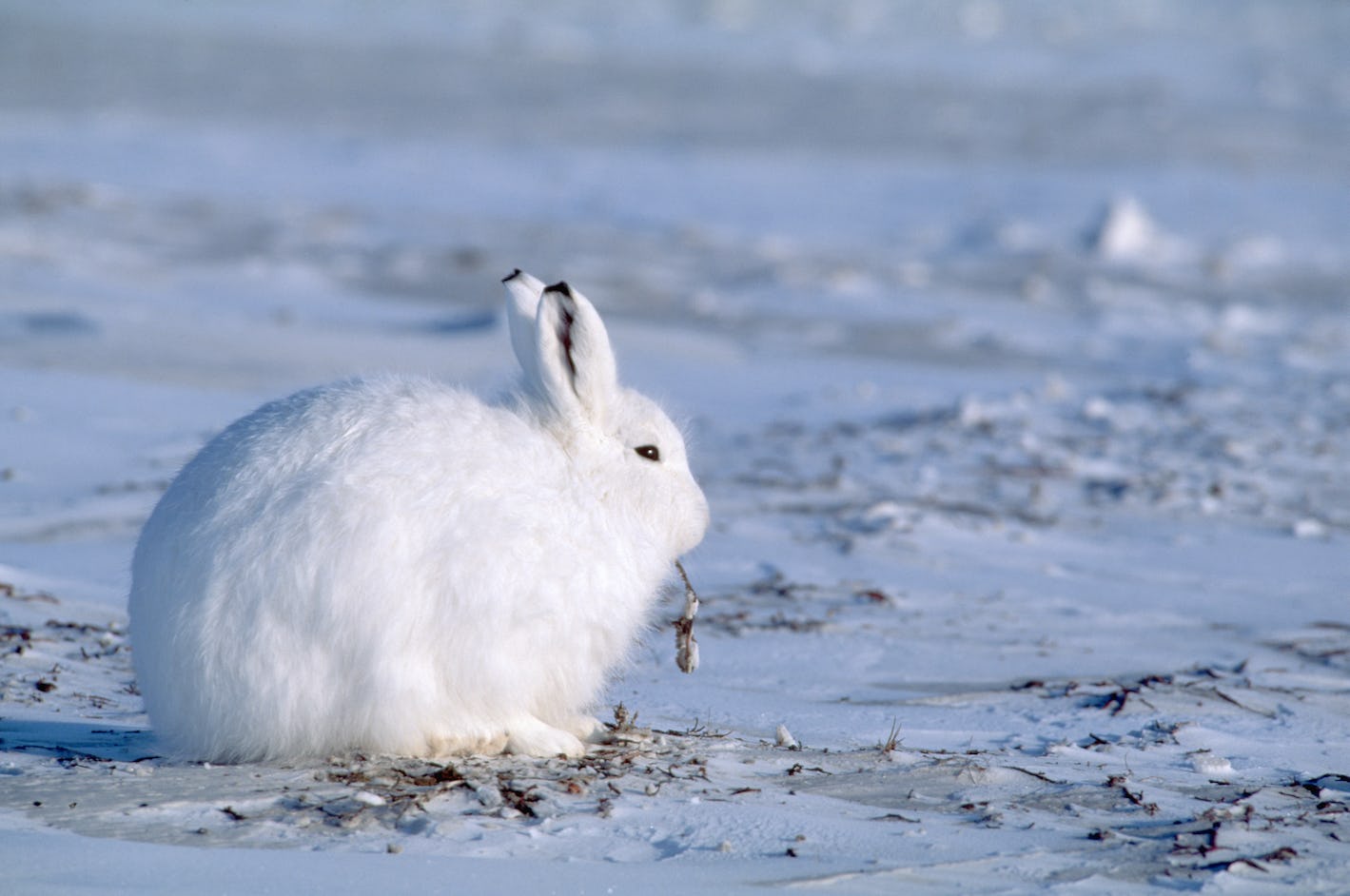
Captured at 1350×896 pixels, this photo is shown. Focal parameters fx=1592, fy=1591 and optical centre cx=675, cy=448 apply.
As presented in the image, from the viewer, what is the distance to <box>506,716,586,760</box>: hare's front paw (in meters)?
3.34

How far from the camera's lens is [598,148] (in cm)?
1845

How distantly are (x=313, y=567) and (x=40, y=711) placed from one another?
1.16 metres

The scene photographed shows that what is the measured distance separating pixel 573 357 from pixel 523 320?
14cm

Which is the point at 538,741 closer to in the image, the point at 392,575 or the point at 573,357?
the point at 392,575

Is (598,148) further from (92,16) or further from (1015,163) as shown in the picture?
(92,16)

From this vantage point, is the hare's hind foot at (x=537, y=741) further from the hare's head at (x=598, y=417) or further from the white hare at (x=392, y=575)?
the hare's head at (x=598, y=417)

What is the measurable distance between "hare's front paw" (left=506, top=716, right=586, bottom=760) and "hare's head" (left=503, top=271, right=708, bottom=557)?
1.60 feet

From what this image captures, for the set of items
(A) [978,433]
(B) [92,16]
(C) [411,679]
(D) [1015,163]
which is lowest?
(C) [411,679]

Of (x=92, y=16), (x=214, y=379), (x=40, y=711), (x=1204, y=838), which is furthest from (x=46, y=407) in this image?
(x=92, y=16)

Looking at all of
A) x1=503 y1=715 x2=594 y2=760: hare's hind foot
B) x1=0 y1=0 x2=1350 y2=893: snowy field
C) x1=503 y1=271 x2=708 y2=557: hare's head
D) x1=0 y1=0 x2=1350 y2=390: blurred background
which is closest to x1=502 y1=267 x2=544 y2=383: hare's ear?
x1=503 y1=271 x2=708 y2=557: hare's head

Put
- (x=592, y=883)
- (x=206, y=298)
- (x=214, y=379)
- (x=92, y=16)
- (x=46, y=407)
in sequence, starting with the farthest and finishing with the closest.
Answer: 1. (x=92, y=16)
2. (x=206, y=298)
3. (x=214, y=379)
4. (x=46, y=407)
5. (x=592, y=883)

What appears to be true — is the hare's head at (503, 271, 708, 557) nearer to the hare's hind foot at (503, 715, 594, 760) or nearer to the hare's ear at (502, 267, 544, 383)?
the hare's ear at (502, 267, 544, 383)

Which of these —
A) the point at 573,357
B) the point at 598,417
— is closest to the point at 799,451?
the point at 598,417

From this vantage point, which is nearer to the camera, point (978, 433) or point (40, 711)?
point (40, 711)
